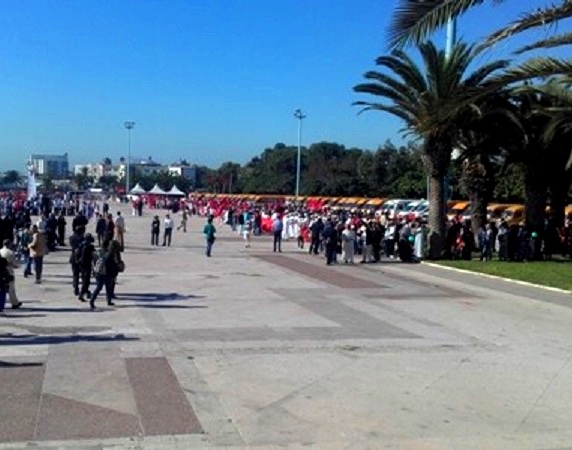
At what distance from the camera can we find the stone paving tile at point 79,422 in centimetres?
693

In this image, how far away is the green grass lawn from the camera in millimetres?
21781

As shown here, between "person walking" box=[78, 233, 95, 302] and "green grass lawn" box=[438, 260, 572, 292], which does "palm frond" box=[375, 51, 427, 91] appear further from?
"person walking" box=[78, 233, 95, 302]

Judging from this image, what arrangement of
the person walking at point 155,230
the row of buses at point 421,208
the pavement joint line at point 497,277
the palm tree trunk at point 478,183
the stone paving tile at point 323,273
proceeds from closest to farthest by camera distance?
the pavement joint line at point 497,277 < the stone paving tile at point 323,273 < the person walking at point 155,230 < the palm tree trunk at point 478,183 < the row of buses at point 421,208

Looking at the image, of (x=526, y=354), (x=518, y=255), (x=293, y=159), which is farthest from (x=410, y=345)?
(x=293, y=159)

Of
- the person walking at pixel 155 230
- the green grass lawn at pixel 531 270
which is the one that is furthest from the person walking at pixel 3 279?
the person walking at pixel 155 230

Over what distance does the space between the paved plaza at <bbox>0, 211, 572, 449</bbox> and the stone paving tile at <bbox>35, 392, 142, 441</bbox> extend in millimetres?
18

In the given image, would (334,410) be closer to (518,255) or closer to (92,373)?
(92,373)

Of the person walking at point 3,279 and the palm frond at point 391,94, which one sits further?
the palm frond at point 391,94

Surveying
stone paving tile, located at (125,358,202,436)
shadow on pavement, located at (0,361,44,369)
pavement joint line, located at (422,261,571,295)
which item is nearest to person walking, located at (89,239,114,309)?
shadow on pavement, located at (0,361,44,369)

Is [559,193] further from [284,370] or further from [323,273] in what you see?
[284,370]

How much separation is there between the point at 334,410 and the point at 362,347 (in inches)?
143

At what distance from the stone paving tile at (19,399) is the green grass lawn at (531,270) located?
1476 centimetres

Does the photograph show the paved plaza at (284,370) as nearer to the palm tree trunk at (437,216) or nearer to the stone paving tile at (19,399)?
the stone paving tile at (19,399)

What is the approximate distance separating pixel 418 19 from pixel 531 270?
15.5 meters
